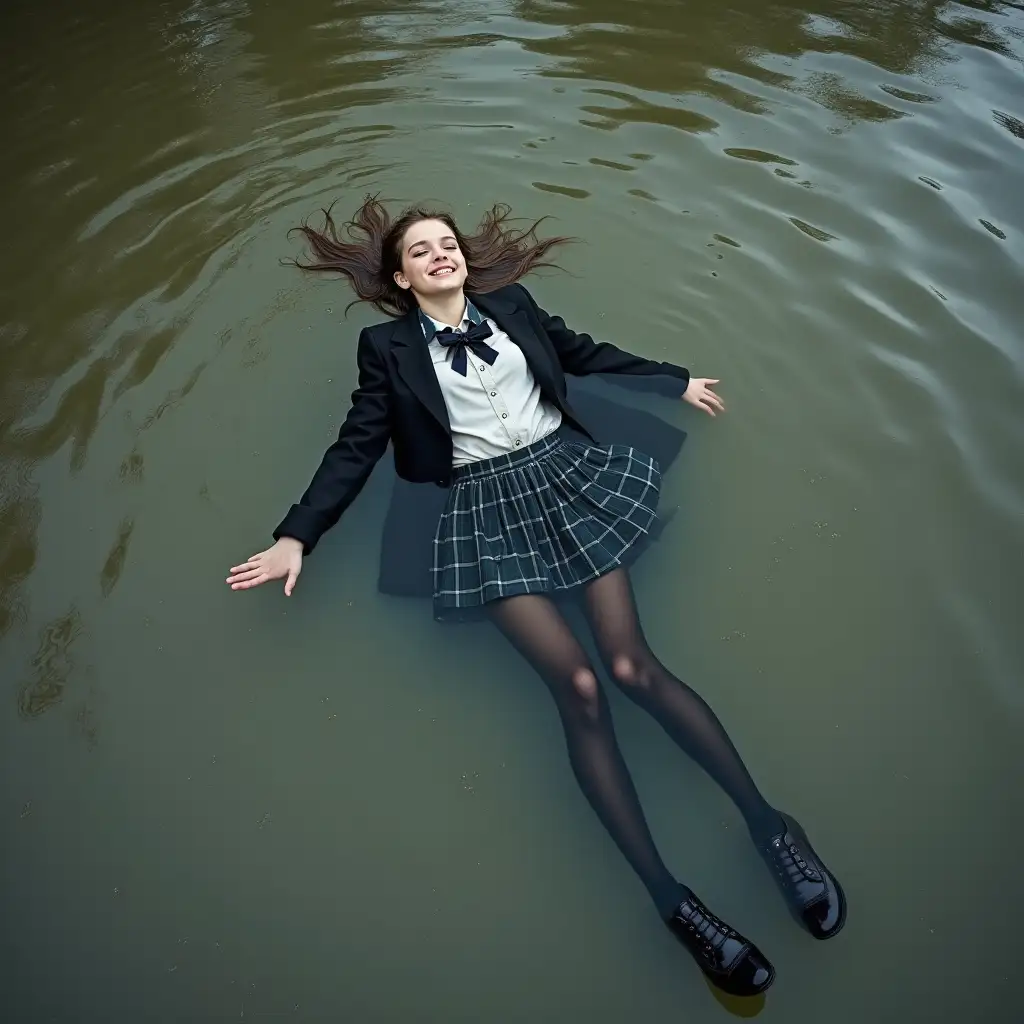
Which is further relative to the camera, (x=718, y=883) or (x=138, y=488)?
(x=138, y=488)

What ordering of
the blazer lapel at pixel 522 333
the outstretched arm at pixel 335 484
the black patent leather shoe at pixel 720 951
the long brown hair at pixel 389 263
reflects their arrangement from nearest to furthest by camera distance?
the black patent leather shoe at pixel 720 951, the outstretched arm at pixel 335 484, the blazer lapel at pixel 522 333, the long brown hair at pixel 389 263

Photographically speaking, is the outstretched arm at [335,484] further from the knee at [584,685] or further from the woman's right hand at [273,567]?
the knee at [584,685]

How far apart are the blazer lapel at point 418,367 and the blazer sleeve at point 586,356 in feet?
1.51

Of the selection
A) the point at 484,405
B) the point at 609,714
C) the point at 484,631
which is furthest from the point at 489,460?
the point at 609,714

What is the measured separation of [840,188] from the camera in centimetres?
420

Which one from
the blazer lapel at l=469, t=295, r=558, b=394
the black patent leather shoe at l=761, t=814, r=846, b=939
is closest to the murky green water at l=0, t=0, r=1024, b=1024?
the black patent leather shoe at l=761, t=814, r=846, b=939

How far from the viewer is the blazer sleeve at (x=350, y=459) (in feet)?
8.99

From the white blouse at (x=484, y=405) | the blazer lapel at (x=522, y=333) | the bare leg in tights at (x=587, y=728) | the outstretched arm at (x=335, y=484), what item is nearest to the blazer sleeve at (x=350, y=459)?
the outstretched arm at (x=335, y=484)

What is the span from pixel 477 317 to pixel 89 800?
1.90 m

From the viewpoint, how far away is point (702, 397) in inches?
129

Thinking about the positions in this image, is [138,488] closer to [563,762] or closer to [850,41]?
[563,762]

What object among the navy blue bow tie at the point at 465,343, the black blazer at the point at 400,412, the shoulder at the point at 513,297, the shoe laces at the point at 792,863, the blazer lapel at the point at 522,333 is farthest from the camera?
the shoulder at the point at 513,297

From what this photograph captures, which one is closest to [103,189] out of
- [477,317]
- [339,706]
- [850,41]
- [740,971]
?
[477,317]

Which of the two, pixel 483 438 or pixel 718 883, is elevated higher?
pixel 483 438
